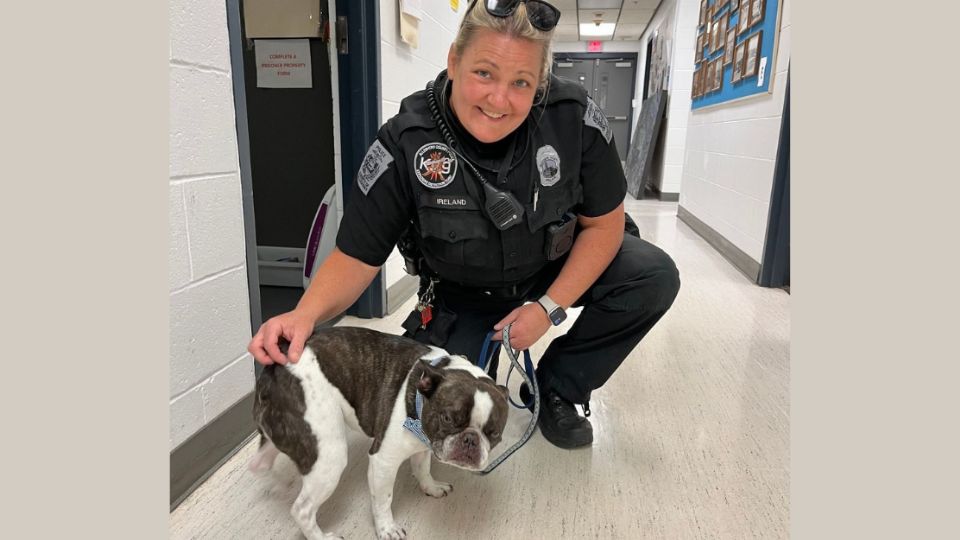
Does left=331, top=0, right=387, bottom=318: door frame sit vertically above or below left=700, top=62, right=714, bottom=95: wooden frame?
below

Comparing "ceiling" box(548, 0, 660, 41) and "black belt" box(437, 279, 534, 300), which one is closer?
"black belt" box(437, 279, 534, 300)

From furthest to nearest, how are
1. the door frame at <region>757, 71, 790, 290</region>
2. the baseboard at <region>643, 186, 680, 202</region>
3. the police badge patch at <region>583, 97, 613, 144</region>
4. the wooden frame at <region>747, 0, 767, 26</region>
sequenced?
the baseboard at <region>643, 186, 680, 202</region>, the wooden frame at <region>747, 0, 767, 26</region>, the door frame at <region>757, 71, 790, 290</region>, the police badge patch at <region>583, 97, 613, 144</region>

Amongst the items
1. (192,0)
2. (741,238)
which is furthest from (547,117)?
(741,238)

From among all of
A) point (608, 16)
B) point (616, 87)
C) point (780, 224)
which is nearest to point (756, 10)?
point (780, 224)

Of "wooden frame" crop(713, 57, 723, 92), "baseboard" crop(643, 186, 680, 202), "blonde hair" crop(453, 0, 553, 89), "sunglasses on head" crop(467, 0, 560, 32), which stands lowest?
"baseboard" crop(643, 186, 680, 202)

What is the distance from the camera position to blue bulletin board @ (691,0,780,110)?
3.42 meters

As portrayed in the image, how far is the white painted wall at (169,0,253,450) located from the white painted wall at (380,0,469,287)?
110 centimetres

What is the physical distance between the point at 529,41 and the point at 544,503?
1.08 m

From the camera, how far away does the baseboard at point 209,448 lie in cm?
132

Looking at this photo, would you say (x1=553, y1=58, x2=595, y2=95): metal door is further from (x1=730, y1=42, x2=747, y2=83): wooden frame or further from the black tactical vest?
the black tactical vest

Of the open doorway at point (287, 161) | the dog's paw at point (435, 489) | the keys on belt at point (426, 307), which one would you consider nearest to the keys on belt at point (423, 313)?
the keys on belt at point (426, 307)

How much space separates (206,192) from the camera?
1323 millimetres

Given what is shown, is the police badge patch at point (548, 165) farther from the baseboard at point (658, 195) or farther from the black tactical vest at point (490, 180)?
the baseboard at point (658, 195)

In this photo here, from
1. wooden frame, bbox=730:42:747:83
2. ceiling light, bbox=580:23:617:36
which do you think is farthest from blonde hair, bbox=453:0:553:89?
ceiling light, bbox=580:23:617:36
